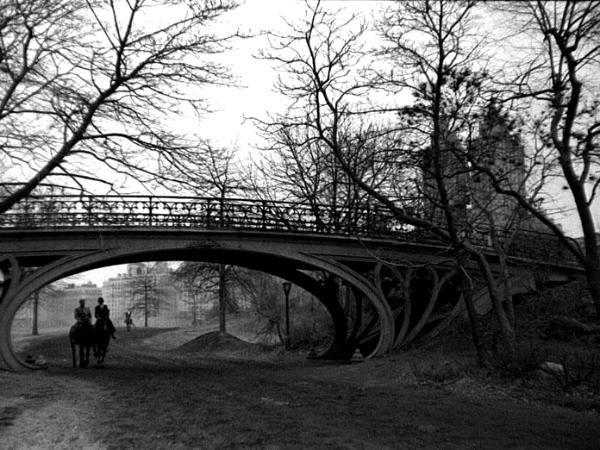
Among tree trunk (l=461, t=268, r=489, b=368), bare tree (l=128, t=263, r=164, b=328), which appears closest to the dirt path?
tree trunk (l=461, t=268, r=489, b=368)

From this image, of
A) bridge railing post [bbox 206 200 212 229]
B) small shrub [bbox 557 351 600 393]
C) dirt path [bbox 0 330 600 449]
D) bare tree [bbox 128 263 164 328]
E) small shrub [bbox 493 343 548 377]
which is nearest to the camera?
dirt path [bbox 0 330 600 449]

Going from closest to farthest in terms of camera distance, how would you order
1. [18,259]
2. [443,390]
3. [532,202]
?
[443,390], [532,202], [18,259]

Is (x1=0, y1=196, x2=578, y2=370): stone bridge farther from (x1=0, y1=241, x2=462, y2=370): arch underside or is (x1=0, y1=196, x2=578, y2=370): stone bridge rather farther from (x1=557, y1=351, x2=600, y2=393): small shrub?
(x1=557, y1=351, x2=600, y2=393): small shrub

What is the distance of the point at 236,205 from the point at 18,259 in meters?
6.72

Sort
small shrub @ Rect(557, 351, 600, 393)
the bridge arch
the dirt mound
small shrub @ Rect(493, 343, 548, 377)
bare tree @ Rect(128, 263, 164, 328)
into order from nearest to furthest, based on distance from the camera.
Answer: small shrub @ Rect(557, 351, 600, 393)
small shrub @ Rect(493, 343, 548, 377)
the bridge arch
the dirt mound
bare tree @ Rect(128, 263, 164, 328)

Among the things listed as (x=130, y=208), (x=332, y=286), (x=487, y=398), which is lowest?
(x=487, y=398)

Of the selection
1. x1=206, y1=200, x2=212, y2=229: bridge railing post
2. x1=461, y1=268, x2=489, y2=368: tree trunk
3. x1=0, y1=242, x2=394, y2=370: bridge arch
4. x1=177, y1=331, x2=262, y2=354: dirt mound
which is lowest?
x1=177, y1=331, x2=262, y2=354: dirt mound

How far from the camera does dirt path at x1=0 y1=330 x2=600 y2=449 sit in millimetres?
7656

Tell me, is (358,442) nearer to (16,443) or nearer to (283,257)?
(16,443)

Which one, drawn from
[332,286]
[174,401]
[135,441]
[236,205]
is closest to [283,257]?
[236,205]

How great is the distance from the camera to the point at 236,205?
784 inches

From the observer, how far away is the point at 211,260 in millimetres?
22656

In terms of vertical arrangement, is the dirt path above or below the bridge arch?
below

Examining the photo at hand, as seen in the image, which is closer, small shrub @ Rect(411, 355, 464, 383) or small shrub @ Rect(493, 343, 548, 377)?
small shrub @ Rect(493, 343, 548, 377)
